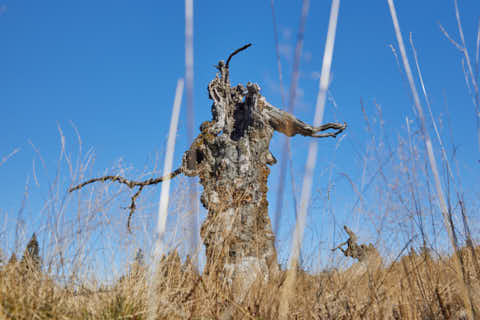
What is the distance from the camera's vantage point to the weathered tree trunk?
414 centimetres

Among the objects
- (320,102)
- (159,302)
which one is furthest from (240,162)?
(320,102)

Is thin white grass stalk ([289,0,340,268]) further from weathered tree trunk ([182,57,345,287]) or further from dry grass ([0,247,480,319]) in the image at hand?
weathered tree trunk ([182,57,345,287])

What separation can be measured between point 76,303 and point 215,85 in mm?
3958

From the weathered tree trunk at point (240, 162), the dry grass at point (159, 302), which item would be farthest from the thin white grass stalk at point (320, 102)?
the weathered tree trunk at point (240, 162)

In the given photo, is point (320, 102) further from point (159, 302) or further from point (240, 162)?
point (240, 162)

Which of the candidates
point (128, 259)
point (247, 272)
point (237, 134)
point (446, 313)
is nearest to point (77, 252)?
point (128, 259)

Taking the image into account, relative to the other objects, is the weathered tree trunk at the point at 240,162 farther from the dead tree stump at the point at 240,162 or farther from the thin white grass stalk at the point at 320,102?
the thin white grass stalk at the point at 320,102

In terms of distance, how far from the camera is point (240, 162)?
177 inches

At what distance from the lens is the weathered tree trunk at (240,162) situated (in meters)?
4.14

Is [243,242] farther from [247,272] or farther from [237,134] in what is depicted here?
[237,134]

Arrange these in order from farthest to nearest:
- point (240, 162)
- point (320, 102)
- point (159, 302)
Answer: point (240, 162) → point (159, 302) → point (320, 102)

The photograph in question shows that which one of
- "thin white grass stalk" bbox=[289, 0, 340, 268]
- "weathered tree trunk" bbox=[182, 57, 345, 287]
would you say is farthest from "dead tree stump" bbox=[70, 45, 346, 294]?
"thin white grass stalk" bbox=[289, 0, 340, 268]

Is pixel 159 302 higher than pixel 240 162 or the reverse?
the reverse

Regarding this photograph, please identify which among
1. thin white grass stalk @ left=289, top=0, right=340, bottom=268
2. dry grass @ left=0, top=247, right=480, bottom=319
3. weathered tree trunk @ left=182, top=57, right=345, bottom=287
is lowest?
dry grass @ left=0, top=247, right=480, bottom=319
